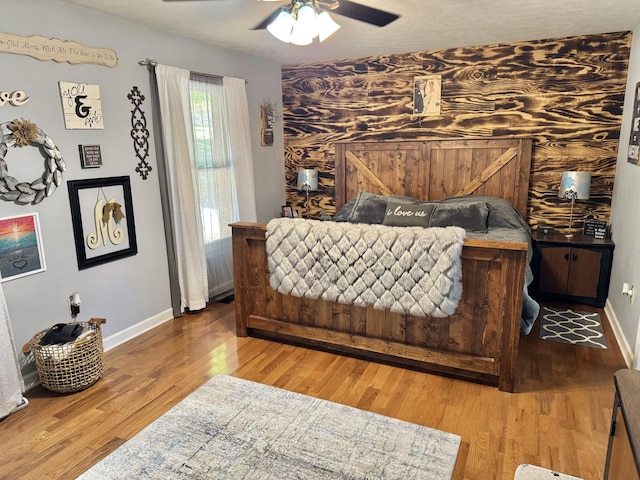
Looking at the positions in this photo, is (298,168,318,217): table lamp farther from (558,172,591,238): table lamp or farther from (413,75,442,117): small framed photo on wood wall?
(558,172,591,238): table lamp

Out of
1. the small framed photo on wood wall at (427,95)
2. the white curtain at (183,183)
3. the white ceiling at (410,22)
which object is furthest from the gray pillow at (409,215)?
the white curtain at (183,183)

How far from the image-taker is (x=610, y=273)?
386 centimetres

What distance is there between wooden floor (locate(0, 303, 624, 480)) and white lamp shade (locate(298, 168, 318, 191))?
217 cm

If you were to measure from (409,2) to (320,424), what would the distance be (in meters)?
2.68

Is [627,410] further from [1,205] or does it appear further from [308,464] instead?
[1,205]

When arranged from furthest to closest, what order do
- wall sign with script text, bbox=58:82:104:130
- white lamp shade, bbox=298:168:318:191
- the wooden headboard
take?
white lamp shade, bbox=298:168:318:191 → the wooden headboard → wall sign with script text, bbox=58:82:104:130

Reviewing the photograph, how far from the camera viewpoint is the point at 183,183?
12.3 ft

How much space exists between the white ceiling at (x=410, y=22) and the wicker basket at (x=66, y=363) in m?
2.17

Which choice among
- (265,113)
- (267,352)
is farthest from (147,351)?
(265,113)

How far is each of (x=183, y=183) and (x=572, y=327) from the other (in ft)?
11.2

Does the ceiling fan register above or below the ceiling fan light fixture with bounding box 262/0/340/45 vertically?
above

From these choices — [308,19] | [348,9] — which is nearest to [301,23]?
[308,19]

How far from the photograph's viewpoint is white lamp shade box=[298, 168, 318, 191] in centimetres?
509

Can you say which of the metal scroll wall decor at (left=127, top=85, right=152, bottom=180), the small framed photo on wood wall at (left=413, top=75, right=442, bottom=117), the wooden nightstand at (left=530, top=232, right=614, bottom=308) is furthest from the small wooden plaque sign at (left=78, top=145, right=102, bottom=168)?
the wooden nightstand at (left=530, top=232, right=614, bottom=308)
